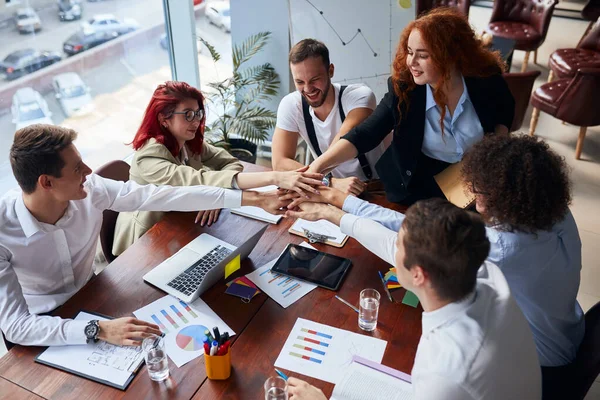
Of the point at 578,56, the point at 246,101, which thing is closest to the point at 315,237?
the point at 246,101

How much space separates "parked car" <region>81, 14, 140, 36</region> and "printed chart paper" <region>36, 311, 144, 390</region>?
283 cm

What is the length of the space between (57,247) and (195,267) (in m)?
0.53

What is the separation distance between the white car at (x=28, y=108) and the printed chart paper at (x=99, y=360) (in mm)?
2178

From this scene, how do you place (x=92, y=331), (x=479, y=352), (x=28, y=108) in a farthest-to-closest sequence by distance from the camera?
(x=28, y=108), (x=92, y=331), (x=479, y=352)

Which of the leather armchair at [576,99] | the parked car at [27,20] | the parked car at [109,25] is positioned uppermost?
the parked car at [27,20]

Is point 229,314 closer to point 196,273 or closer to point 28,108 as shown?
point 196,273

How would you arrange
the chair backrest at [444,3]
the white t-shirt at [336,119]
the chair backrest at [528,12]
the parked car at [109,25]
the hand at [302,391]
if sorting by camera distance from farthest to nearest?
the chair backrest at [528,12] < the chair backrest at [444,3] < the parked car at [109,25] < the white t-shirt at [336,119] < the hand at [302,391]

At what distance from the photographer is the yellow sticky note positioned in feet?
6.51

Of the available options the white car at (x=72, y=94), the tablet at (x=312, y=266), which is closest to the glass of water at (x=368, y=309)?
the tablet at (x=312, y=266)

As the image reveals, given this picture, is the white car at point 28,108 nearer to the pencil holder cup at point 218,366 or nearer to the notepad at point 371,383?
the pencil holder cup at point 218,366

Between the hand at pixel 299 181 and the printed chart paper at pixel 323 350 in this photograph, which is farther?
the hand at pixel 299 181

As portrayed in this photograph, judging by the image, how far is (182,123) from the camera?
251cm

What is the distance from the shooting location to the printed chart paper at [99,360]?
1621mm

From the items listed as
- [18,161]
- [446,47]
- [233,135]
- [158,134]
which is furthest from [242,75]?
[18,161]
